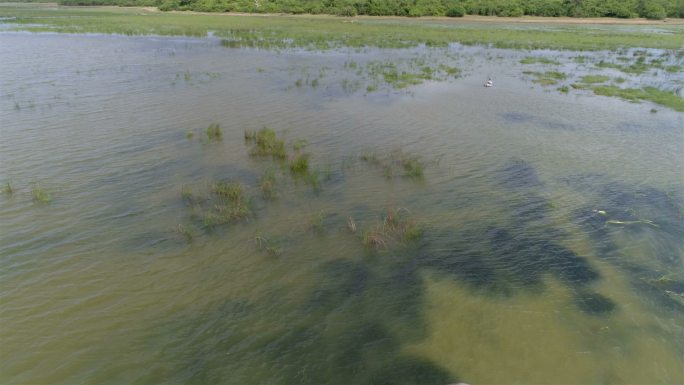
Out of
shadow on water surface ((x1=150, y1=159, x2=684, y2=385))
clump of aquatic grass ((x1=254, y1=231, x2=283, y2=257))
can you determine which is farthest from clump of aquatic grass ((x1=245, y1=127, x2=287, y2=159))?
clump of aquatic grass ((x1=254, y1=231, x2=283, y2=257))

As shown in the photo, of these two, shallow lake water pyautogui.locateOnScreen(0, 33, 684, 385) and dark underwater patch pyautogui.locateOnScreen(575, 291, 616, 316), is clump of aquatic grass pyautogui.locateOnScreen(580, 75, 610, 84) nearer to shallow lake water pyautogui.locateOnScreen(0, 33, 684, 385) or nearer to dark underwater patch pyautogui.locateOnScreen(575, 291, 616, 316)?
shallow lake water pyautogui.locateOnScreen(0, 33, 684, 385)

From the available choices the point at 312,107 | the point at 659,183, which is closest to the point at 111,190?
the point at 312,107

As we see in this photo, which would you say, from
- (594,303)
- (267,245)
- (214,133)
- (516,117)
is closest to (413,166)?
(267,245)

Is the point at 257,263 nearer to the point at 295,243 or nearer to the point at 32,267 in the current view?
the point at 295,243

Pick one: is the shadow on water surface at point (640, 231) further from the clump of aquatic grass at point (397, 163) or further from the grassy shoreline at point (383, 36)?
the grassy shoreline at point (383, 36)

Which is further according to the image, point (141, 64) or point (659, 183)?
point (141, 64)

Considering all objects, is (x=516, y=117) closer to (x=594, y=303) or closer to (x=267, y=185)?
(x=594, y=303)
